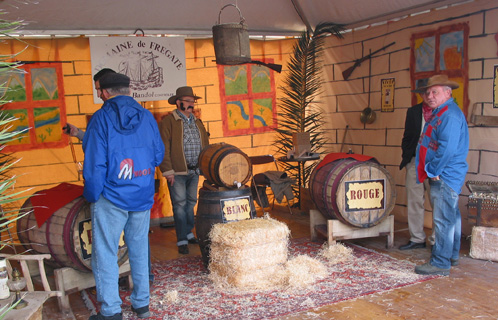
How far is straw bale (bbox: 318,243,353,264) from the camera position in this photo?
421 cm

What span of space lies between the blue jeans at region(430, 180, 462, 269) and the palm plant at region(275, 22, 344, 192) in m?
2.88

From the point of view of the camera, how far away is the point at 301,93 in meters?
6.59

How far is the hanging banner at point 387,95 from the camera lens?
Answer: 5.56 meters

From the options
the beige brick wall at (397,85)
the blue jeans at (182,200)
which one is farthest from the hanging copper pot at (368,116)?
the blue jeans at (182,200)

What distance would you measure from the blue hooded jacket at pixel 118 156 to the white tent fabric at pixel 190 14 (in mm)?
2566

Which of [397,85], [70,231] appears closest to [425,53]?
[397,85]

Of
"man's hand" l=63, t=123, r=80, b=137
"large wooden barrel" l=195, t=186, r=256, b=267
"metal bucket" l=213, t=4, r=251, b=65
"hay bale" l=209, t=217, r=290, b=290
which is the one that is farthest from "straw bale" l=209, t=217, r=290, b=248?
"metal bucket" l=213, t=4, r=251, b=65

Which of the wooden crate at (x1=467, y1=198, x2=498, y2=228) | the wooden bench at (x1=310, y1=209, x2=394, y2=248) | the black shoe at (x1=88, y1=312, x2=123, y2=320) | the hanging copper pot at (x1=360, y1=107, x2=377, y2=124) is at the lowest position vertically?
the black shoe at (x1=88, y1=312, x2=123, y2=320)

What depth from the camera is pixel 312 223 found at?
490 cm

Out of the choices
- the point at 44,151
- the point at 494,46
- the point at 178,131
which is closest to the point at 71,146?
the point at 44,151

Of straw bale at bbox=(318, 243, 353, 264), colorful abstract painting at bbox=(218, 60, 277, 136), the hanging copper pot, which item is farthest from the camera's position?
colorful abstract painting at bbox=(218, 60, 277, 136)

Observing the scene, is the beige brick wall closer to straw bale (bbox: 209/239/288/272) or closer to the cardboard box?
the cardboard box

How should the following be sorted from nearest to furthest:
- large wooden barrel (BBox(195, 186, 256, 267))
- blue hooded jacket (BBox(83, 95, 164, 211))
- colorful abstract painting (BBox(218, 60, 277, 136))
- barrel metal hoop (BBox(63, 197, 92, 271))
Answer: blue hooded jacket (BBox(83, 95, 164, 211)) < barrel metal hoop (BBox(63, 197, 92, 271)) < large wooden barrel (BBox(195, 186, 256, 267)) < colorful abstract painting (BBox(218, 60, 277, 136))

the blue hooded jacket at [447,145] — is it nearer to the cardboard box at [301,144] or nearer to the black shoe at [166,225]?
the cardboard box at [301,144]
